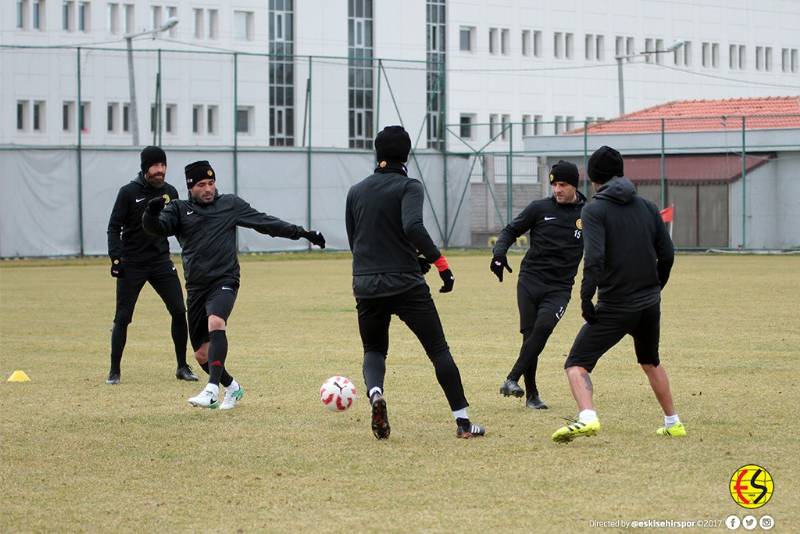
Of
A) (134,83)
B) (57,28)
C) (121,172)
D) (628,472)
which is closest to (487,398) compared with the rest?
(628,472)

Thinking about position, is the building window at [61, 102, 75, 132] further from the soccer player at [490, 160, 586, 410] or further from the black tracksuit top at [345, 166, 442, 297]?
the black tracksuit top at [345, 166, 442, 297]

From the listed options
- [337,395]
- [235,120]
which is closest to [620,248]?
[337,395]

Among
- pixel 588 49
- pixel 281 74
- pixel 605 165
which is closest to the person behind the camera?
pixel 605 165

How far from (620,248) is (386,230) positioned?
1491 millimetres

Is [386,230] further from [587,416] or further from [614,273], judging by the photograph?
[587,416]

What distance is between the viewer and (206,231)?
11094mm

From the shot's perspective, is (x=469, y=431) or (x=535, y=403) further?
(x=535, y=403)

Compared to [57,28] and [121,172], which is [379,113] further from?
[57,28]

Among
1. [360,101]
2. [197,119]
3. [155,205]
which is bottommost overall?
[155,205]

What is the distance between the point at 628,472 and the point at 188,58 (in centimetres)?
3728

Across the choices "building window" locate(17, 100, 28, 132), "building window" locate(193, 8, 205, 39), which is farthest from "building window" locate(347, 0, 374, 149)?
"building window" locate(193, 8, 205, 39)

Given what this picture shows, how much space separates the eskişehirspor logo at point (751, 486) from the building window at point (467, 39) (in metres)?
74.3

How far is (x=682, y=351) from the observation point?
14617 mm

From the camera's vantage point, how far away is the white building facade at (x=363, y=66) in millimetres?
43125
